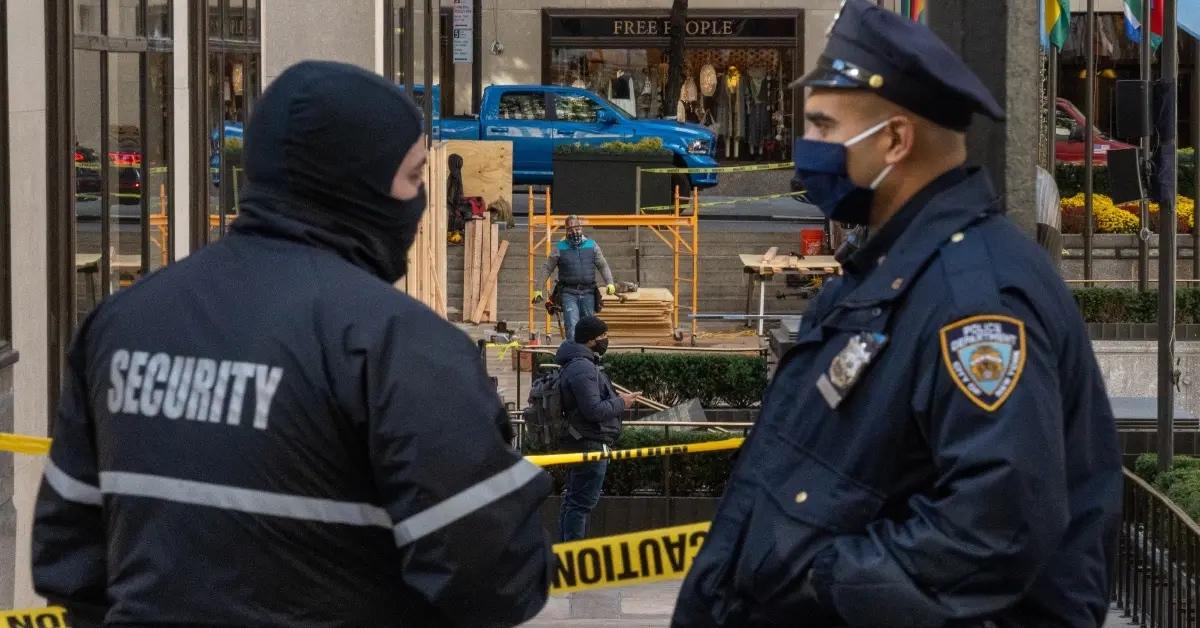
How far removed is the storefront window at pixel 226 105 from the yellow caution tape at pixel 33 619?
5.27m

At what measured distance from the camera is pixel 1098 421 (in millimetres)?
3098

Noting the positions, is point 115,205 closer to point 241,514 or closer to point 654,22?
point 241,514

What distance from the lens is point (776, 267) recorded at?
25.2m

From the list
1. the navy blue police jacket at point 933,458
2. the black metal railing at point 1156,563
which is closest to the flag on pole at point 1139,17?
the black metal railing at point 1156,563

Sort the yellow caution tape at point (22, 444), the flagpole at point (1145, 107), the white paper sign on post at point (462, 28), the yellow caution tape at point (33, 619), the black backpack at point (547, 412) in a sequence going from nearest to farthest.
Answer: the yellow caution tape at point (33, 619)
the yellow caution tape at point (22, 444)
the black backpack at point (547, 412)
the flagpole at point (1145, 107)
the white paper sign on post at point (462, 28)

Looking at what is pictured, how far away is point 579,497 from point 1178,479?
12.5 feet

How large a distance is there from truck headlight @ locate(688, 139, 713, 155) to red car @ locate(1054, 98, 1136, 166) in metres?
5.95

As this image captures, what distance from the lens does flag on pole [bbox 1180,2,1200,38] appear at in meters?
13.9

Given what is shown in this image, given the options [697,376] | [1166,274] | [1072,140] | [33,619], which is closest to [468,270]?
[697,376]

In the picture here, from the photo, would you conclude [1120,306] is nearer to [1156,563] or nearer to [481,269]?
[481,269]

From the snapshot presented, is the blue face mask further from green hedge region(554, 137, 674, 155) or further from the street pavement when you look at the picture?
green hedge region(554, 137, 674, 155)

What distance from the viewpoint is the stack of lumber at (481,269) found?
87.9ft

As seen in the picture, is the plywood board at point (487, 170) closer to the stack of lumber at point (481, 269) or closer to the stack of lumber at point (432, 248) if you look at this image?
the stack of lumber at point (481, 269)

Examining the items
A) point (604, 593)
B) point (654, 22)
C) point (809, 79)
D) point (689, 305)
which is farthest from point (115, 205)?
point (654, 22)
